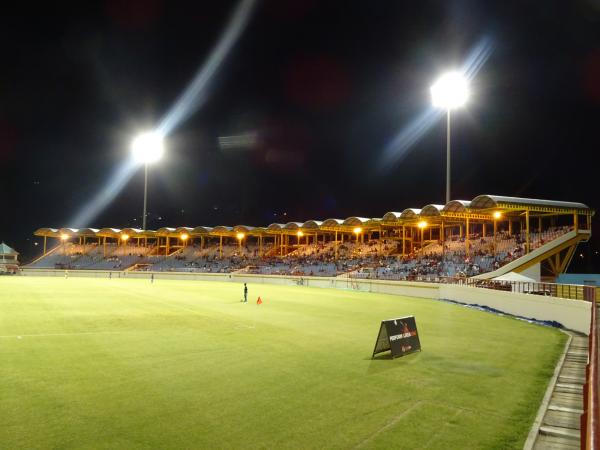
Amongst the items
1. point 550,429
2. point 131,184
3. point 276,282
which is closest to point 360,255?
point 276,282

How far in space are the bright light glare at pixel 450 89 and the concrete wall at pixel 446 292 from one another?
15109 mm

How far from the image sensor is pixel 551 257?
4206 centimetres

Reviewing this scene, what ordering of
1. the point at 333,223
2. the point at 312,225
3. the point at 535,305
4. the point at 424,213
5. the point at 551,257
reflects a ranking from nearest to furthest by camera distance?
the point at 535,305, the point at 551,257, the point at 424,213, the point at 333,223, the point at 312,225

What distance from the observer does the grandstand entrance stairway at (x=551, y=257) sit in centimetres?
3797

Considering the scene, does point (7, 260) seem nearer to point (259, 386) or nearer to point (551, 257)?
point (551, 257)

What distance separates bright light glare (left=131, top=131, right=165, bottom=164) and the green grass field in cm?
5354

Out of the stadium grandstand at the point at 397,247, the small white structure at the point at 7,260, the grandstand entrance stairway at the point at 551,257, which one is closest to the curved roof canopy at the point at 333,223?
the stadium grandstand at the point at 397,247

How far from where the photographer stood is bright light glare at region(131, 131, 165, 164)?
223 ft

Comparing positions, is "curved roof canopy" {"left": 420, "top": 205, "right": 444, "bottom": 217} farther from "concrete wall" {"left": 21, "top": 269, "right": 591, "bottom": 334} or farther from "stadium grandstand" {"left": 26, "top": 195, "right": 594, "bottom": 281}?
"concrete wall" {"left": 21, "top": 269, "right": 591, "bottom": 334}

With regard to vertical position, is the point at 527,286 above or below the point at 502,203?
below

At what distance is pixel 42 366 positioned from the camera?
34.0 ft

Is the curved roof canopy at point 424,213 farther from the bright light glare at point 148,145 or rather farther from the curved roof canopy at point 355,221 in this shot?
the bright light glare at point 148,145

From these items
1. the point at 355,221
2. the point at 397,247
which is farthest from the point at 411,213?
the point at 397,247

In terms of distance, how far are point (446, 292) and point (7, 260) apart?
78.0 meters
